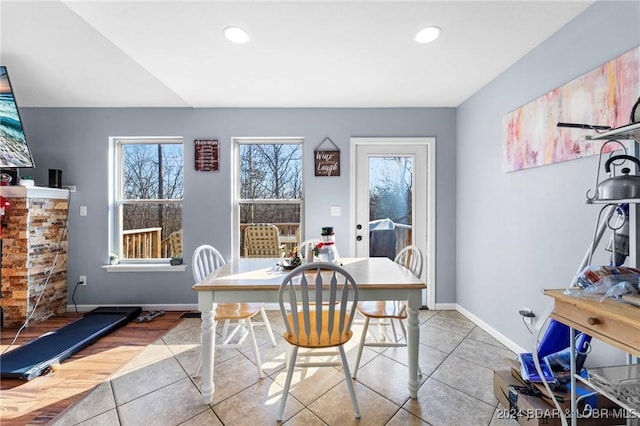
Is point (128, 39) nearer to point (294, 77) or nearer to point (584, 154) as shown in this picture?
point (294, 77)

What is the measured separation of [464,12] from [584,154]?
115cm

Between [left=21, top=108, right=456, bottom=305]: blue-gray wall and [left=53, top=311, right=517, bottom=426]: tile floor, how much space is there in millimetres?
1149

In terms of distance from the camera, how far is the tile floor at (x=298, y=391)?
1623mm

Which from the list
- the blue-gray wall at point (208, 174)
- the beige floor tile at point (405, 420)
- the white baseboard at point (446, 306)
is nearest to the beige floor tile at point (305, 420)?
the beige floor tile at point (405, 420)

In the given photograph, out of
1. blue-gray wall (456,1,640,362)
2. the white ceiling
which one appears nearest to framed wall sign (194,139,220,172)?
the white ceiling

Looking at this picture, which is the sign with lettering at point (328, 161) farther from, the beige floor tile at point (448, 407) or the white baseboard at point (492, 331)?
the beige floor tile at point (448, 407)

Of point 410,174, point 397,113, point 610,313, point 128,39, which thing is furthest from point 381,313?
point 128,39

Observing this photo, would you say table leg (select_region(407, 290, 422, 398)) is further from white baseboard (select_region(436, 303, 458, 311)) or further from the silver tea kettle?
white baseboard (select_region(436, 303, 458, 311))

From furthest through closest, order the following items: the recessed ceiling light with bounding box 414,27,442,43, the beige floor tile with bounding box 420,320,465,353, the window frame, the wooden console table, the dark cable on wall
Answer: the window frame < the dark cable on wall < the beige floor tile with bounding box 420,320,465,353 < the recessed ceiling light with bounding box 414,27,442,43 < the wooden console table

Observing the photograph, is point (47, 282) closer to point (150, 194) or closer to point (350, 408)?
point (150, 194)

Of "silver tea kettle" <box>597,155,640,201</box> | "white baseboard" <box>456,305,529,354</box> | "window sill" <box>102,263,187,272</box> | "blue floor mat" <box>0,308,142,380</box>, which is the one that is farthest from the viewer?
"window sill" <box>102,263,187,272</box>

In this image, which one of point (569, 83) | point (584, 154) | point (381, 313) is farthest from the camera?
point (381, 313)

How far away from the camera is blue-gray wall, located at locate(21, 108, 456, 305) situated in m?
3.33

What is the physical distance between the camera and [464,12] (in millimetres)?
1770
